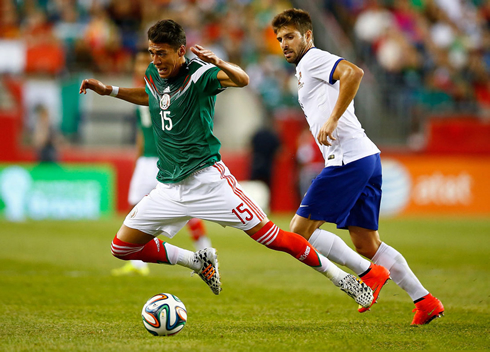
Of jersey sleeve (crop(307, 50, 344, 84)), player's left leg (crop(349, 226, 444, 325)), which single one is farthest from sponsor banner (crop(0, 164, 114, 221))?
jersey sleeve (crop(307, 50, 344, 84))

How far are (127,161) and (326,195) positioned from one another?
11656 millimetres

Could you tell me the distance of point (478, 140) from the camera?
18.9 meters

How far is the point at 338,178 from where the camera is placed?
585cm

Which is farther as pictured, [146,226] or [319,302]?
[319,302]

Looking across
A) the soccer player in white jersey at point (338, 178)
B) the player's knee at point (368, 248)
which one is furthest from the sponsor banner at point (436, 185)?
the soccer player in white jersey at point (338, 178)

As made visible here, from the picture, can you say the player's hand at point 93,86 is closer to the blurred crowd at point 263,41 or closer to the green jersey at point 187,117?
the green jersey at point 187,117

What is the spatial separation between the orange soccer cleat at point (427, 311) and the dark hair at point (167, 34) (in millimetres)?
2820

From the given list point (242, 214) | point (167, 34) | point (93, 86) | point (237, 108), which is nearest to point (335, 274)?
point (242, 214)

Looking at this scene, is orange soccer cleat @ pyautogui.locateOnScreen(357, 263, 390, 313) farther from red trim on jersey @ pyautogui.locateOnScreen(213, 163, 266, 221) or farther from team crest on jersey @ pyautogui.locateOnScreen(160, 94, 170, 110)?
team crest on jersey @ pyautogui.locateOnScreen(160, 94, 170, 110)

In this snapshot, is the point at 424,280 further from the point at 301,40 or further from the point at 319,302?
the point at 301,40

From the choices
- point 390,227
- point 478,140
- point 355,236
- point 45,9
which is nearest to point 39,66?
point 45,9

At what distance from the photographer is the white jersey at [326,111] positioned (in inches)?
229

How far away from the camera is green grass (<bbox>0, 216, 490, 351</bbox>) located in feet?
16.6

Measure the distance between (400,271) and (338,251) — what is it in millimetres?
539
